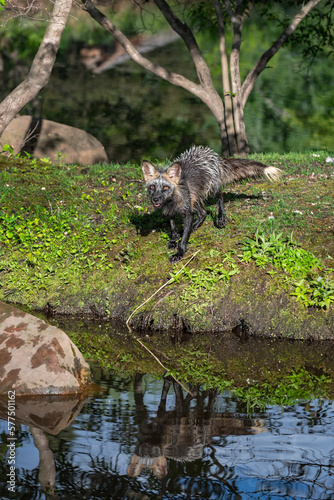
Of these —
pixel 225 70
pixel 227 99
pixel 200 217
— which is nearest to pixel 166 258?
pixel 200 217

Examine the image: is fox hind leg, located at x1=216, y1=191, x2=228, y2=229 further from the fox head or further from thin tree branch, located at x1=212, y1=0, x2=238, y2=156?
thin tree branch, located at x1=212, y1=0, x2=238, y2=156

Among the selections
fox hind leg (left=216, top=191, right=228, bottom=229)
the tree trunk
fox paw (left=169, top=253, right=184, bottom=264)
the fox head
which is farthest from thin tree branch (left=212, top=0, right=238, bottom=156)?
fox paw (left=169, top=253, right=184, bottom=264)

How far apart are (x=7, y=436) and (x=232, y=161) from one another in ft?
19.1

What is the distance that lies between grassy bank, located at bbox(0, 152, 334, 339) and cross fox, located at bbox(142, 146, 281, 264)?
255mm

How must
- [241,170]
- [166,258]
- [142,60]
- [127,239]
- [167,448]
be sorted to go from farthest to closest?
[142,60] → [241,170] → [127,239] → [166,258] → [167,448]

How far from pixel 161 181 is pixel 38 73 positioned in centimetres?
439

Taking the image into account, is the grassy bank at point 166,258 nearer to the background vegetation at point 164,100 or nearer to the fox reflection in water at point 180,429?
the fox reflection in water at point 180,429

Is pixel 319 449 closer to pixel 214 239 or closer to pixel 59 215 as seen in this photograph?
pixel 214 239

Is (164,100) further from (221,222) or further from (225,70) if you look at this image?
(221,222)

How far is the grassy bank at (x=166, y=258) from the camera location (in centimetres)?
796

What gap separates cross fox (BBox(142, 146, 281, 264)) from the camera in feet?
27.3

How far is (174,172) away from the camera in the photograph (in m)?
8.41

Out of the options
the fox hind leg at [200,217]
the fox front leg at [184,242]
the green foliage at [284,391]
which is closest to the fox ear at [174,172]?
the fox front leg at [184,242]

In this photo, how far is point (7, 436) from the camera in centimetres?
521
